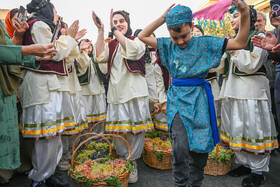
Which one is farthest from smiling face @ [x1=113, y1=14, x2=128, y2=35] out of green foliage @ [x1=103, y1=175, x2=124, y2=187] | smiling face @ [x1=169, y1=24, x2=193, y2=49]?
green foliage @ [x1=103, y1=175, x2=124, y2=187]

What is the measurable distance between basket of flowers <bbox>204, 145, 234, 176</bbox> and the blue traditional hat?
1.75 m

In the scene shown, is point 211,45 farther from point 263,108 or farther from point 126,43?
point 263,108

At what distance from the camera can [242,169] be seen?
9.06 feet

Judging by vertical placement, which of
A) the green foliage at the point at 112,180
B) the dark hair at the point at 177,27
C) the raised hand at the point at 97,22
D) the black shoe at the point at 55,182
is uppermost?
the raised hand at the point at 97,22

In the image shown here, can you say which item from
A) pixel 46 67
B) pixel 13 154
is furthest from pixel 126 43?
pixel 13 154

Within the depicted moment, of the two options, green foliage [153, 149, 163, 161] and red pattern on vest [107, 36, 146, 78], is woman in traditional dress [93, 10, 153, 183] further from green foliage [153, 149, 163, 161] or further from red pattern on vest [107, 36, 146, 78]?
green foliage [153, 149, 163, 161]

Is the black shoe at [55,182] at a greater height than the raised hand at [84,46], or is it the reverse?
the raised hand at [84,46]

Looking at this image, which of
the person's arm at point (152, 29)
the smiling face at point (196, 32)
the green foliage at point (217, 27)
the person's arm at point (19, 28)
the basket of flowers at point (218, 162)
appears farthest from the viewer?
the green foliage at point (217, 27)

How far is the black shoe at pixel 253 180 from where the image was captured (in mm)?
2437

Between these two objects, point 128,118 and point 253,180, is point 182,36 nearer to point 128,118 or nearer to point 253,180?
point 128,118

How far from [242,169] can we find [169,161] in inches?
38.7

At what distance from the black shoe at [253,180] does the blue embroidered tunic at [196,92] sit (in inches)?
48.7

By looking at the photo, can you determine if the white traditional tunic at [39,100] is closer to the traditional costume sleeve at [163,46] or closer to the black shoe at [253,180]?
the traditional costume sleeve at [163,46]

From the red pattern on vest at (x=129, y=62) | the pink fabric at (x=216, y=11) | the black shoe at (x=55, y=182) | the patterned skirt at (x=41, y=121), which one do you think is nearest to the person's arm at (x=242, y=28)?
the red pattern on vest at (x=129, y=62)
